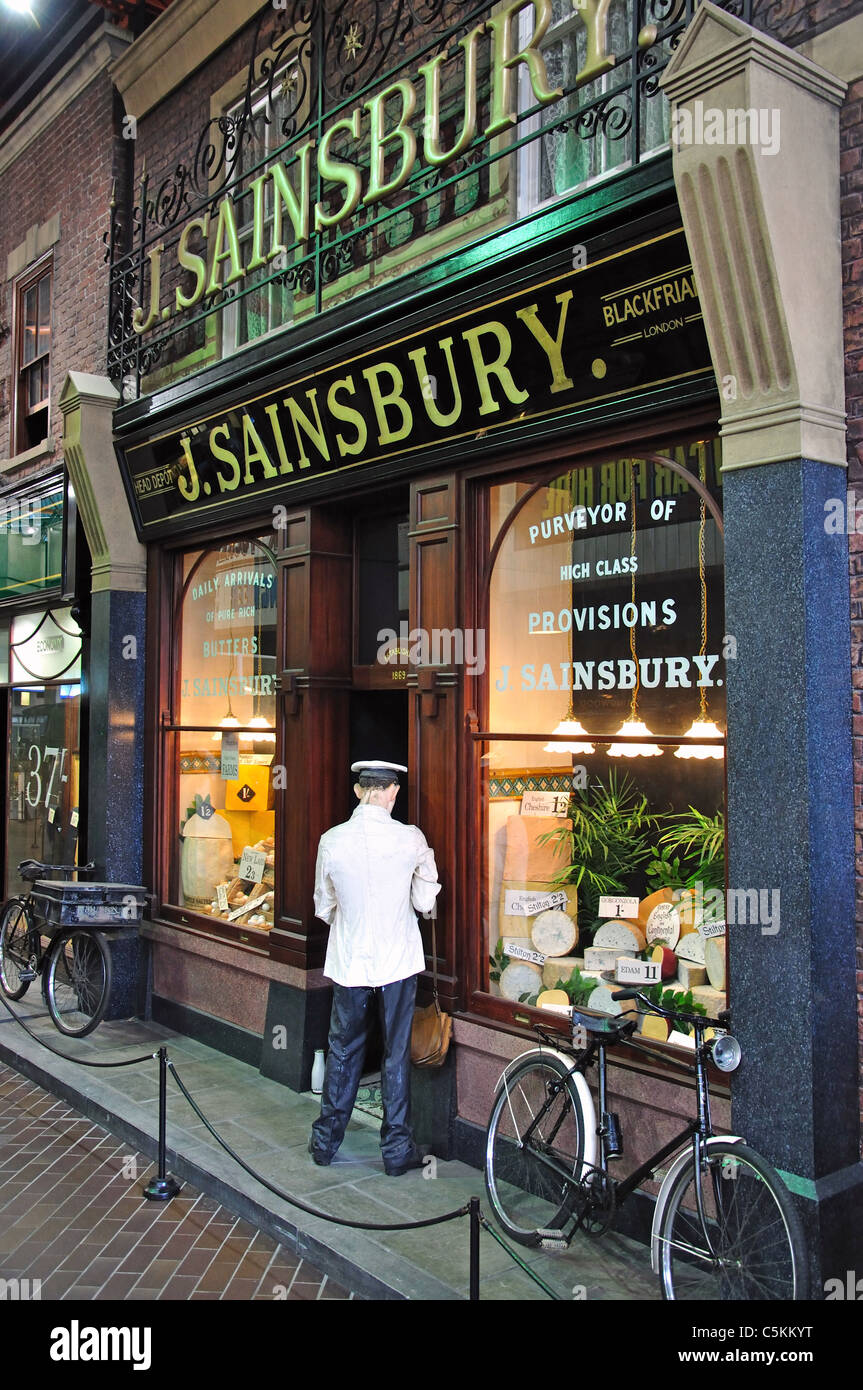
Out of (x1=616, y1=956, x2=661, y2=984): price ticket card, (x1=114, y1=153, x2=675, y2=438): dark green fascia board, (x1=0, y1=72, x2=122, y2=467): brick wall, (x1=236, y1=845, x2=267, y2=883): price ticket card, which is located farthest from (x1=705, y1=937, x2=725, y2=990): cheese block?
(x1=0, y1=72, x2=122, y2=467): brick wall

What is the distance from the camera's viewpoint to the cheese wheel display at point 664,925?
5387mm

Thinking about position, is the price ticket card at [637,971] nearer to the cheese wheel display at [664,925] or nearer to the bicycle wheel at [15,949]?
the cheese wheel display at [664,925]

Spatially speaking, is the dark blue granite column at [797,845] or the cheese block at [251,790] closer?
the dark blue granite column at [797,845]

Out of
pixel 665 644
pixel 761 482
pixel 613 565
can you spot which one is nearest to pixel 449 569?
pixel 613 565

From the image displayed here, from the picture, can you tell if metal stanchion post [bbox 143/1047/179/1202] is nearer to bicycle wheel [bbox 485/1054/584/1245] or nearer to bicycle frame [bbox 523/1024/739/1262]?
bicycle wheel [bbox 485/1054/584/1245]

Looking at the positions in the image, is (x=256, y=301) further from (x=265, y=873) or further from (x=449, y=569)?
(x=265, y=873)

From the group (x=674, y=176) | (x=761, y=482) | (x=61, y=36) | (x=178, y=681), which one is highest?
(x=61, y=36)

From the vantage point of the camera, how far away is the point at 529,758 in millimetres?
6102

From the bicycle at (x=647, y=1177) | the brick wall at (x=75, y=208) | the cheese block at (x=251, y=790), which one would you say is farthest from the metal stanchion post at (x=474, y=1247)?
the brick wall at (x=75, y=208)

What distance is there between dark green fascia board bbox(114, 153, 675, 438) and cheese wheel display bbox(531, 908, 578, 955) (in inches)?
134

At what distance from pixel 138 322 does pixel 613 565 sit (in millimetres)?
5018

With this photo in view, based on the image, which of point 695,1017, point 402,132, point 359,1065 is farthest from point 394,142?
point 359,1065

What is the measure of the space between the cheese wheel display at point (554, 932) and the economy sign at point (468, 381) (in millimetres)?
2639

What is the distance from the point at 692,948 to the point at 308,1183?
7.69 ft
